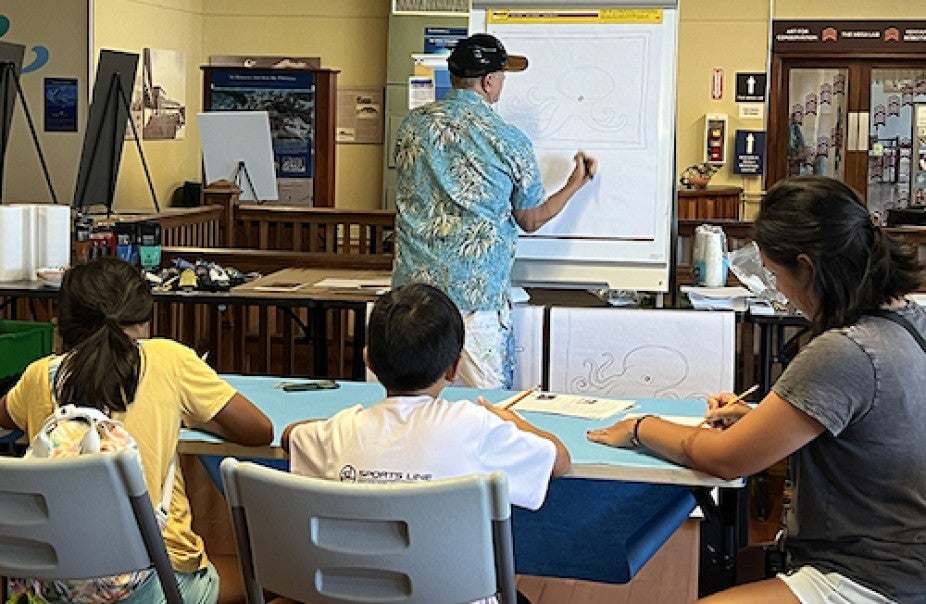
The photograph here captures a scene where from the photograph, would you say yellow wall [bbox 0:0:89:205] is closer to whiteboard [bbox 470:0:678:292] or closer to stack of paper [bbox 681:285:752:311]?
whiteboard [bbox 470:0:678:292]

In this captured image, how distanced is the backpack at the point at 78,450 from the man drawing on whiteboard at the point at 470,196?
1.50m

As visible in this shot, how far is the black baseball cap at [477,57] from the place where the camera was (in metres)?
3.72

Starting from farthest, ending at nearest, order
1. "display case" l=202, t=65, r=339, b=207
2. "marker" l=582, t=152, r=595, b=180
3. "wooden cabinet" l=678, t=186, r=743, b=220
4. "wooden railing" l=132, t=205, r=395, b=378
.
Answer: "display case" l=202, t=65, r=339, b=207, "wooden cabinet" l=678, t=186, r=743, b=220, "wooden railing" l=132, t=205, r=395, b=378, "marker" l=582, t=152, r=595, b=180

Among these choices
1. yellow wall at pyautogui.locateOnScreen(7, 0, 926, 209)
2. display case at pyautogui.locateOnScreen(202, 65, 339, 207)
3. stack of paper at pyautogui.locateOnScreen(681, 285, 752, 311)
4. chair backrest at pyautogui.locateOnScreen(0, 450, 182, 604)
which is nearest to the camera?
chair backrest at pyautogui.locateOnScreen(0, 450, 182, 604)

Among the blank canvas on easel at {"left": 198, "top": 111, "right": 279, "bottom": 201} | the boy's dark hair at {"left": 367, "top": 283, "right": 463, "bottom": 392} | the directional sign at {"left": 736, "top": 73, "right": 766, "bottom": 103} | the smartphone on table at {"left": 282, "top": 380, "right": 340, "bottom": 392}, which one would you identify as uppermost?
the directional sign at {"left": 736, "top": 73, "right": 766, "bottom": 103}

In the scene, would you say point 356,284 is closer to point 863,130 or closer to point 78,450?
point 78,450

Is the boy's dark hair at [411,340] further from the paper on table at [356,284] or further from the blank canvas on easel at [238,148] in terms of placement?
the blank canvas on easel at [238,148]

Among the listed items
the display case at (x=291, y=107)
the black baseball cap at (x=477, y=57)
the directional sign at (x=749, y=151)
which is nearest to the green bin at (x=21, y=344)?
the black baseball cap at (x=477, y=57)

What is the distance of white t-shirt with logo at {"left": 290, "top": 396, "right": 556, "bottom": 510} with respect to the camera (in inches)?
82.9

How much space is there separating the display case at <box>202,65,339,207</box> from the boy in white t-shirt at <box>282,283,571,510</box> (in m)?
8.37

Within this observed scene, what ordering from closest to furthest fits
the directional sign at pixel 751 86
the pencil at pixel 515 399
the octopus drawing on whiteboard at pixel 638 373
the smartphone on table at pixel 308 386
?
the pencil at pixel 515 399, the smartphone on table at pixel 308 386, the octopus drawing on whiteboard at pixel 638 373, the directional sign at pixel 751 86

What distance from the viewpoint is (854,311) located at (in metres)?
2.20

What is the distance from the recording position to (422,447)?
2107 mm

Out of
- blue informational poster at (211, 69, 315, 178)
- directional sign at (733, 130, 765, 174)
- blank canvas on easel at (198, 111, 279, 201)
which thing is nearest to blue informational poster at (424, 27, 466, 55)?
blue informational poster at (211, 69, 315, 178)
